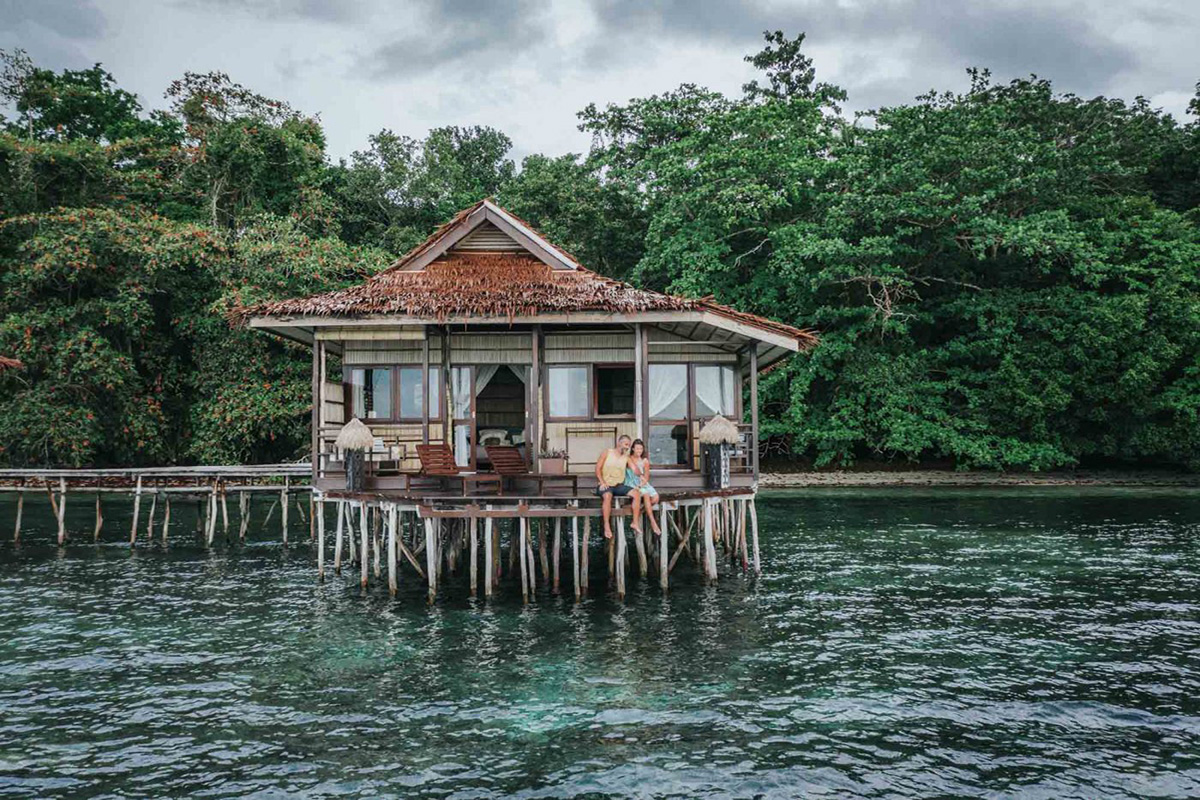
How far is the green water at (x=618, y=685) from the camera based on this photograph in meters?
7.11

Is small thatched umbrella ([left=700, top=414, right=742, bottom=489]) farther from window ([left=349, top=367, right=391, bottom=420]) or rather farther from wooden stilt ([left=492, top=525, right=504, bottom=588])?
window ([left=349, top=367, right=391, bottom=420])

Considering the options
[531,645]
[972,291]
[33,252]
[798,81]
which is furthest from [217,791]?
[798,81]

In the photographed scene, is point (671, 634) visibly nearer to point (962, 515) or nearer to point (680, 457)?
point (680, 457)

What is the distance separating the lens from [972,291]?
34.0 m

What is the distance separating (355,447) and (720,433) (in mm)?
6071

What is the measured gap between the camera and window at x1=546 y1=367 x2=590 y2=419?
56.2 ft

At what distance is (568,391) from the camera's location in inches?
677

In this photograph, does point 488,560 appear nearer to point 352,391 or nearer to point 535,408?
point 535,408

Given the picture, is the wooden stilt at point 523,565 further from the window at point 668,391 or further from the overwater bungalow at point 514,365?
the window at point 668,391

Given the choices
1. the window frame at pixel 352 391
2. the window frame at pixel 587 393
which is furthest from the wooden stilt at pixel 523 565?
the window frame at pixel 352 391

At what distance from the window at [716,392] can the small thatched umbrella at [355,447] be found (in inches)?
257

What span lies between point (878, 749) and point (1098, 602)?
7.72 m

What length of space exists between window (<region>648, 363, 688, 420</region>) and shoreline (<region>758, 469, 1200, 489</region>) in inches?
Result: 620

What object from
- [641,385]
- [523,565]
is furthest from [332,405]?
[641,385]
